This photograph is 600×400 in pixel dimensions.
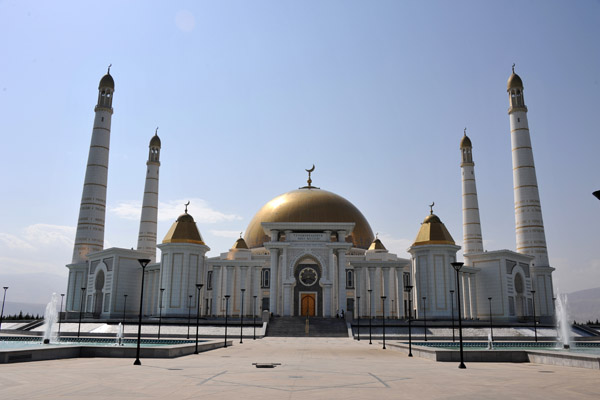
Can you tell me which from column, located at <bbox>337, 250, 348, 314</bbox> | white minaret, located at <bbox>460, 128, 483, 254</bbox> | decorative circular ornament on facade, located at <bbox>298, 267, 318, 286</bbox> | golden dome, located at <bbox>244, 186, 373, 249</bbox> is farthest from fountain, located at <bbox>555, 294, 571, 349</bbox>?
golden dome, located at <bbox>244, 186, 373, 249</bbox>

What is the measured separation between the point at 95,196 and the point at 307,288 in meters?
23.1

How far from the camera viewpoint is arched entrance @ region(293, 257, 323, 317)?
4753 cm

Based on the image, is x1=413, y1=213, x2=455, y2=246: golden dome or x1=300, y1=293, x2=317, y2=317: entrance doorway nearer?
x1=413, y1=213, x2=455, y2=246: golden dome

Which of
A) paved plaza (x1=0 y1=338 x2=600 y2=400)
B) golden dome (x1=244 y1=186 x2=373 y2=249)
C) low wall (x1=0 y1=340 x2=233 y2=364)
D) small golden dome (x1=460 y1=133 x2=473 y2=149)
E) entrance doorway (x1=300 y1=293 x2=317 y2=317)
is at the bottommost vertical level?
paved plaza (x1=0 y1=338 x2=600 y2=400)

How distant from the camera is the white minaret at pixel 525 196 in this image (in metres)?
49.8

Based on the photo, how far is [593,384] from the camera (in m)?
11.2

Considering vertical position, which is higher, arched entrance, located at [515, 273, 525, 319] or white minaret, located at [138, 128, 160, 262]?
white minaret, located at [138, 128, 160, 262]

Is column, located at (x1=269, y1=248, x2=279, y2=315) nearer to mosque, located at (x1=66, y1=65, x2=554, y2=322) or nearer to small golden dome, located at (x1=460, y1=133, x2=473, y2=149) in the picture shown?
mosque, located at (x1=66, y1=65, x2=554, y2=322)

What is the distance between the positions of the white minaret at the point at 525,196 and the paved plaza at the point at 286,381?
1473 inches

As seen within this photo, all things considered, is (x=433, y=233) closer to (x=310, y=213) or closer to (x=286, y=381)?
(x=310, y=213)

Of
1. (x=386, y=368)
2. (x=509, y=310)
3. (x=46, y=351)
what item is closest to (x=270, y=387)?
(x=386, y=368)

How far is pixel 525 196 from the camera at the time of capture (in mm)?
50125

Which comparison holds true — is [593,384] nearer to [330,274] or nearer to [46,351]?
[46,351]

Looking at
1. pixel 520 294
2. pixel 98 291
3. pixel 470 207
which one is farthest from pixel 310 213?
pixel 98 291
